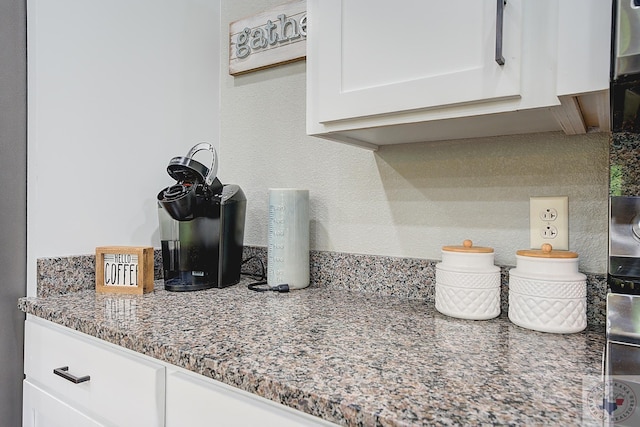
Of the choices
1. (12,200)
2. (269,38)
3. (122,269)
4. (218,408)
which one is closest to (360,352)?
(218,408)

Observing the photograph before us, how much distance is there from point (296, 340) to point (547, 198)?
0.64 meters

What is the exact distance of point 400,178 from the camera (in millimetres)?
1203

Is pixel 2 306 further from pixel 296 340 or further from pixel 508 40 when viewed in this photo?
pixel 508 40

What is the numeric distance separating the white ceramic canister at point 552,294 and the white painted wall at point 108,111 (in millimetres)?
1125

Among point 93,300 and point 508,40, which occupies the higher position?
point 508,40

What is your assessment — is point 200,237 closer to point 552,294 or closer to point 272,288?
point 272,288

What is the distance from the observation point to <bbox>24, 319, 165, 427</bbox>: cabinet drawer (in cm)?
80

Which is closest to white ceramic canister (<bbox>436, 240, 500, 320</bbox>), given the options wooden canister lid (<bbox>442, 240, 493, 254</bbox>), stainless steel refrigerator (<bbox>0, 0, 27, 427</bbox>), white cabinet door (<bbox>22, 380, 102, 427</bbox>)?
wooden canister lid (<bbox>442, 240, 493, 254</bbox>)

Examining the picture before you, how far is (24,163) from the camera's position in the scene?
1152 mm

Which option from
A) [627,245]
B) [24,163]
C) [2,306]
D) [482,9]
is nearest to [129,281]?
[2,306]

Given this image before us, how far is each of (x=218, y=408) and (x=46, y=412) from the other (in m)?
0.62

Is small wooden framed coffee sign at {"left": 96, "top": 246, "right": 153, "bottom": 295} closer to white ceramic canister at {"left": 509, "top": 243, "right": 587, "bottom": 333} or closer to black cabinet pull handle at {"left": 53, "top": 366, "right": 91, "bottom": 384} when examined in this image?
black cabinet pull handle at {"left": 53, "top": 366, "right": 91, "bottom": 384}

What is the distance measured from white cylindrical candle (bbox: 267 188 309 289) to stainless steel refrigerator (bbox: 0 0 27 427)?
2.17 ft

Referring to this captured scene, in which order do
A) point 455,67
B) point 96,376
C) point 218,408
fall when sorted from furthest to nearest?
→ point 96,376 < point 455,67 < point 218,408
